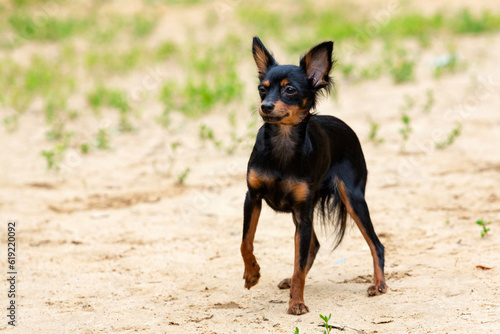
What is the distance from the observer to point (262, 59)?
14.6 ft

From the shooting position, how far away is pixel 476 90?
9.33m

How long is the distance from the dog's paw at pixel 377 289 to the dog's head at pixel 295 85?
3.99 ft

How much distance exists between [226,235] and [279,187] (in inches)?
69.9

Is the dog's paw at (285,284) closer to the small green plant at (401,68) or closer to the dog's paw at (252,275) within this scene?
the dog's paw at (252,275)

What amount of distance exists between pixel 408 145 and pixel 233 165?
2.13 m

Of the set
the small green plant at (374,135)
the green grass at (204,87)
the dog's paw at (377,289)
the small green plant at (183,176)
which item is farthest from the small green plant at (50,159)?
the dog's paw at (377,289)

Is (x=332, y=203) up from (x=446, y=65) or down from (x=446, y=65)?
down

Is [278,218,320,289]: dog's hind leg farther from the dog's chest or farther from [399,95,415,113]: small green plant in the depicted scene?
[399,95,415,113]: small green plant

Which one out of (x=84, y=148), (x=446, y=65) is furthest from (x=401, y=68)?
(x=84, y=148)

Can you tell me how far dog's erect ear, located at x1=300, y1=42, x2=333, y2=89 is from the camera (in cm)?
429

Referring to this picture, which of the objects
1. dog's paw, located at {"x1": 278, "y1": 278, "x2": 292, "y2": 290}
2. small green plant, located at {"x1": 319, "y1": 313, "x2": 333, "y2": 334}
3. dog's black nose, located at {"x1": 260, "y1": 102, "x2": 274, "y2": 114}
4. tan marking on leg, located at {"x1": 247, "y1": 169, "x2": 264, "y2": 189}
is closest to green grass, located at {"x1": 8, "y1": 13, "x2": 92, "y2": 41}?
dog's paw, located at {"x1": 278, "y1": 278, "x2": 292, "y2": 290}

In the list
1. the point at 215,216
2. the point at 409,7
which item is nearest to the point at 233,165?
the point at 215,216

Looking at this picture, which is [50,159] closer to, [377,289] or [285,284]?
[285,284]

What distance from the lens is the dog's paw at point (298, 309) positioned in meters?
4.16
